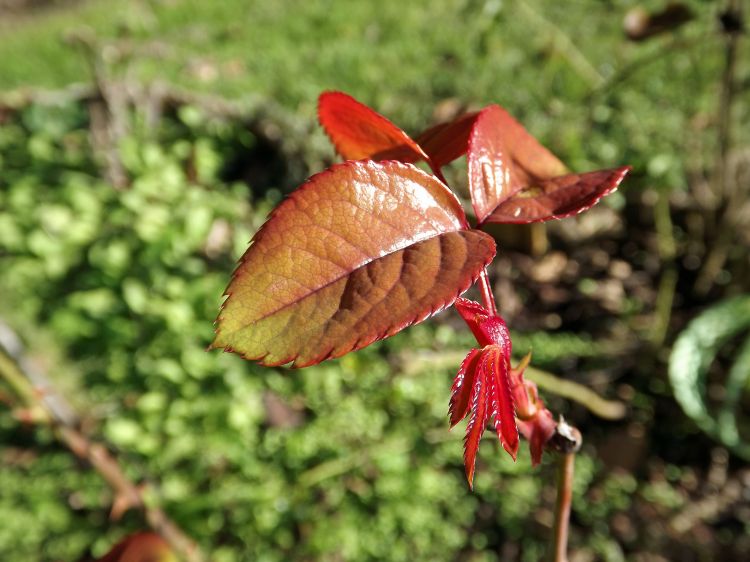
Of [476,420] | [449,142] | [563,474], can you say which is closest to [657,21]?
[449,142]

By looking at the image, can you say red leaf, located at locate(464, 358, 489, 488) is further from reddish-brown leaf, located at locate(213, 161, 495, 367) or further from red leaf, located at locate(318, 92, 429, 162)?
red leaf, located at locate(318, 92, 429, 162)

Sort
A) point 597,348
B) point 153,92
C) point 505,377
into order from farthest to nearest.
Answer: point 153,92, point 597,348, point 505,377

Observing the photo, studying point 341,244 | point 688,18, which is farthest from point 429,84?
point 341,244

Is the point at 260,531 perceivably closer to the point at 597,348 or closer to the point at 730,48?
the point at 597,348

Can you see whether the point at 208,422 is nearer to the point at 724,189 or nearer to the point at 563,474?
the point at 563,474

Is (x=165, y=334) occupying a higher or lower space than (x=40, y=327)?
higher

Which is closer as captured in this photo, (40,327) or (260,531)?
(260,531)
